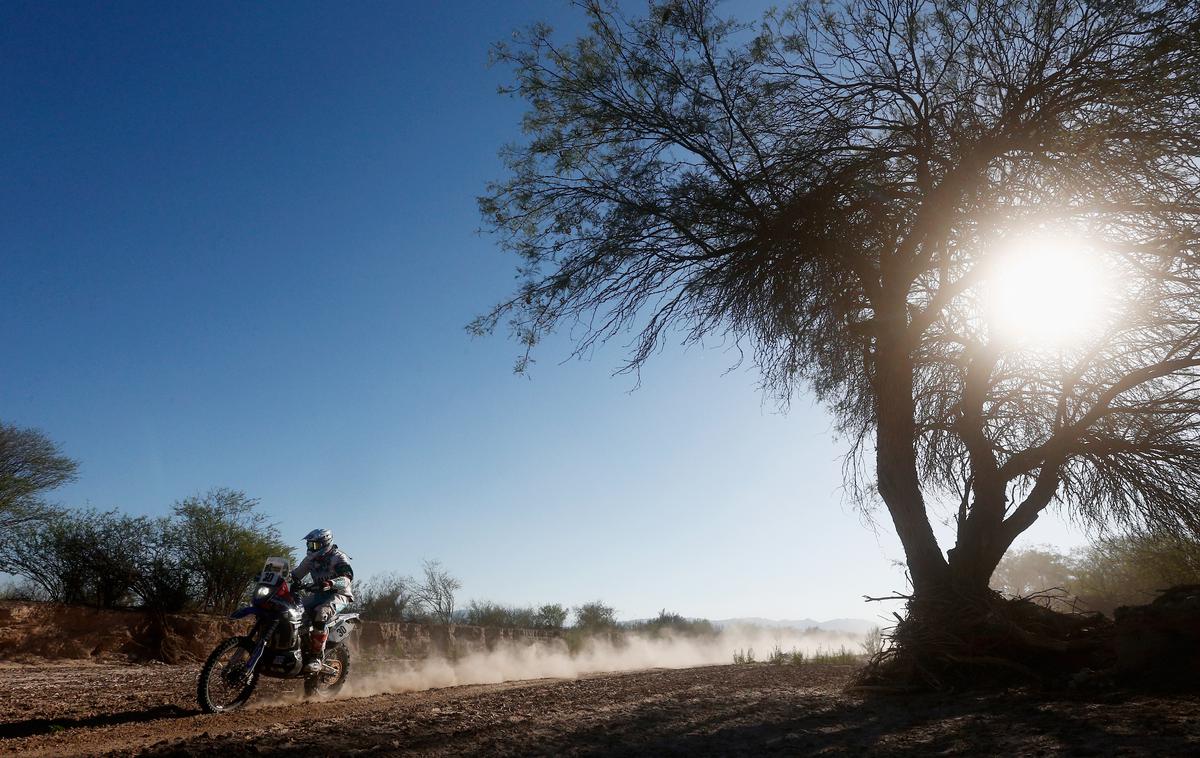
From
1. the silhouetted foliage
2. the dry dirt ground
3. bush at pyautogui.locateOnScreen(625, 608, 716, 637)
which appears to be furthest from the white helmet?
bush at pyautogui.locateOnScreen(625, 608, 716, 637)

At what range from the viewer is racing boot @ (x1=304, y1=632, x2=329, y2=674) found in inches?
333

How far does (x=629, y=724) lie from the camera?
5984mm

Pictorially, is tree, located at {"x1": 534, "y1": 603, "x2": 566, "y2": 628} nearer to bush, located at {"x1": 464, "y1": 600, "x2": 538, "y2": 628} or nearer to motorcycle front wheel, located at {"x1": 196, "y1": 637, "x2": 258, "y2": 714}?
bush, located at {"x1": 464, "y1": 600, "x2": 538, "y2": 628}

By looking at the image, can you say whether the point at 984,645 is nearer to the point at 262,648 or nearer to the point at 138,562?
the point at 262,648

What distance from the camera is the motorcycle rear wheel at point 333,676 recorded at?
8859 mm

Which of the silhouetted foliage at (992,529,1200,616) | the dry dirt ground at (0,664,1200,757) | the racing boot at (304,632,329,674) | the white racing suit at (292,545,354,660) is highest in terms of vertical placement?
the silhouetted foliage at (992,529,1200,616)

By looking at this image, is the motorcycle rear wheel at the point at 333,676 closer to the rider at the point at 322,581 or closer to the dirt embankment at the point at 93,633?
the rider at the point at 322,581

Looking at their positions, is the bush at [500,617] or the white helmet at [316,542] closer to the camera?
the white helmet at [316,542]

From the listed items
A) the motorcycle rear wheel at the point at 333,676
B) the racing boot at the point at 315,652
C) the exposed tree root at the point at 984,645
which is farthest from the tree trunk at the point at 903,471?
the motorcycle rear wheel at the point at 333,676

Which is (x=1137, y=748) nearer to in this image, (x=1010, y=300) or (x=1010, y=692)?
(x=1010, y=692)

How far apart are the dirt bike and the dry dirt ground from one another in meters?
0.35

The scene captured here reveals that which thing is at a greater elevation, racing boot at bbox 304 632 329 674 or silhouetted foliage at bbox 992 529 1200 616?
silhouetted foliage at bbox 992 529 1200 616

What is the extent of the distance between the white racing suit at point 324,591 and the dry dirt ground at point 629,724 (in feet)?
2.62

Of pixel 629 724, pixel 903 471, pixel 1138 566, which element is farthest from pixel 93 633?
pixel 1138 566
